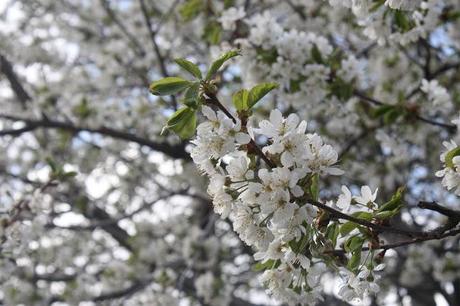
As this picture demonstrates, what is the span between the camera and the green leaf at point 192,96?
1.40 meters

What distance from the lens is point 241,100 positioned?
4.87 feet

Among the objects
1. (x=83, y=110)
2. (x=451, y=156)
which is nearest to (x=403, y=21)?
(x=451, y=156)

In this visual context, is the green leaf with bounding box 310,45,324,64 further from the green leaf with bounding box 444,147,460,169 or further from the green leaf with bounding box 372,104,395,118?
the green leaf with bounding box 444,147,460,169

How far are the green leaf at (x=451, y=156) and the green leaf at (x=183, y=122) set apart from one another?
754 millimetres

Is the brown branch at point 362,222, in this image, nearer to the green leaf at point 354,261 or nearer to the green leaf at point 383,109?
the green leaf at point 354,261

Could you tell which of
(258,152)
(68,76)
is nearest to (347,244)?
(258,152)

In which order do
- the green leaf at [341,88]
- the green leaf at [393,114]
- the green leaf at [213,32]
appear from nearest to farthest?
the green leaf at [341,88] → the green leaf at [393,114] → the green leaf at [213,32]

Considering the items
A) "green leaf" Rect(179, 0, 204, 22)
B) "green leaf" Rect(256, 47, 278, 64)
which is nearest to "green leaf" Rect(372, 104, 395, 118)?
"green leaf" Rect(256, 47, 278, 64)

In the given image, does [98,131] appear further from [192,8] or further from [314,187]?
[314,187]

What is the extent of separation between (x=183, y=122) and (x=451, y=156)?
790 millimetres

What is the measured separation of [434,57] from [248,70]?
2835mm

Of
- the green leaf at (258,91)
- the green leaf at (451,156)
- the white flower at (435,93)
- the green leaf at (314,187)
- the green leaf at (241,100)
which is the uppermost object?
the green leaf at (241,100)

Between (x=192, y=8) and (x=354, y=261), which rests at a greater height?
(x=192, y=8)

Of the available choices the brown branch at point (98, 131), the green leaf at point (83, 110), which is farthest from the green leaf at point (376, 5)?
the green leaf at point (83, 110)
